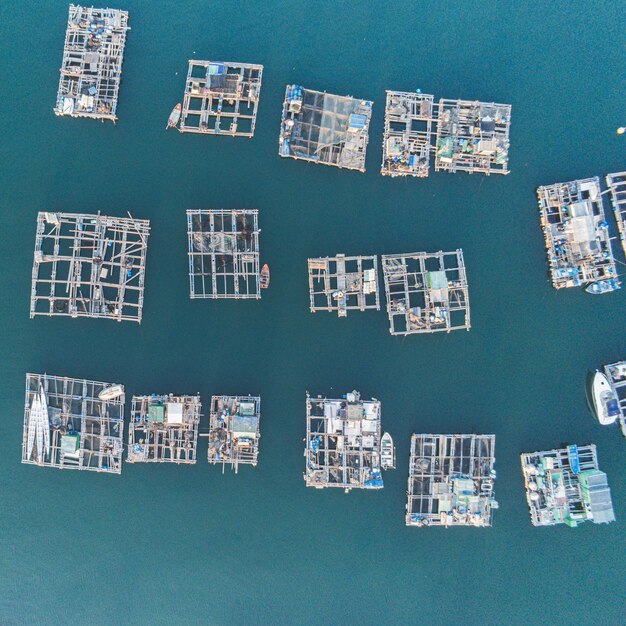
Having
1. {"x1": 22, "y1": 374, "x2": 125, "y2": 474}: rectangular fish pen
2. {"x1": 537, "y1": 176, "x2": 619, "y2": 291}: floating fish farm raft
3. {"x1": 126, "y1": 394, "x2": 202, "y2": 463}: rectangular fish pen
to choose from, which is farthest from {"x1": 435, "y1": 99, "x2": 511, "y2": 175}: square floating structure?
{"x1": 22, "y1": 374, "x2": 125, "y2": 474}: rectangular fish pen

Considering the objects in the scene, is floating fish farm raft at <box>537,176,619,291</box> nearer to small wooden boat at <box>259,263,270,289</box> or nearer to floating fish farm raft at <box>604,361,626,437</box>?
floating fish farm raft at <box>604,361,626,437</box>

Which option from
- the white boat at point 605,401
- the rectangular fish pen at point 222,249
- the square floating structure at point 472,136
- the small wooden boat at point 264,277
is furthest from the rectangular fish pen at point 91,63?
the white boat at point 605,401

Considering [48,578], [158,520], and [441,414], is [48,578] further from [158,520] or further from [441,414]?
[441,414]

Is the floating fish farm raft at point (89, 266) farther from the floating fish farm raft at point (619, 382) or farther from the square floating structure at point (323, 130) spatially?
the floating fish farm raft at point (619, 382)

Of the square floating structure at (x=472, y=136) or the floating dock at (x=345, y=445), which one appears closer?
the floating dock at (x=345, y=445)

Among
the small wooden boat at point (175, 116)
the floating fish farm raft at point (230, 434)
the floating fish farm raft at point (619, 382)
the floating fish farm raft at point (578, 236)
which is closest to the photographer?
the floating fish farm raft at point (230, 434)

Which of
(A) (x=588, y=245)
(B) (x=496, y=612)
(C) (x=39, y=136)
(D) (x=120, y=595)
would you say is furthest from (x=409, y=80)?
(D) (x=120, y=595)
